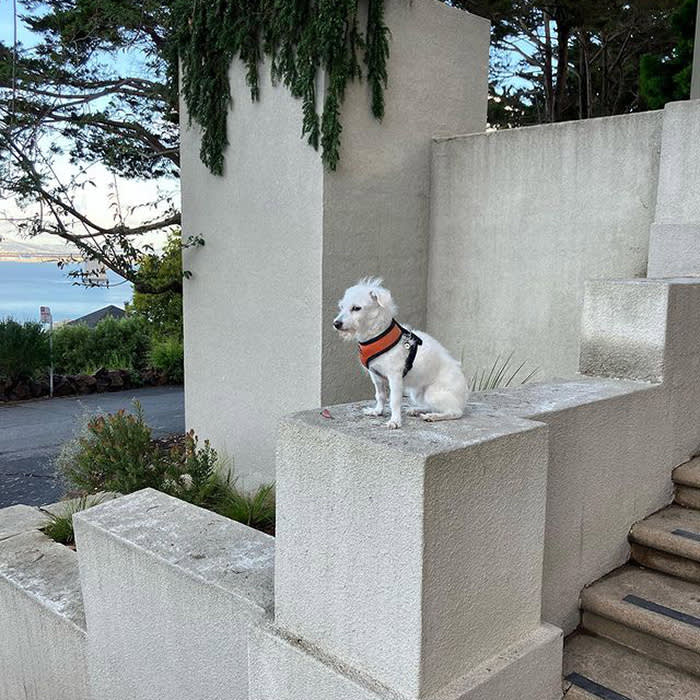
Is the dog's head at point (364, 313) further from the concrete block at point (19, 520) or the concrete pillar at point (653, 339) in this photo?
the concrete block at point (19, 520)

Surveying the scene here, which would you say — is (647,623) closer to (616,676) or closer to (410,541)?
(616,676)

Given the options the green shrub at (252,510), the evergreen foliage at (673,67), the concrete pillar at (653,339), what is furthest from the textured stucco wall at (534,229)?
the evergreen foliage at (673,67)

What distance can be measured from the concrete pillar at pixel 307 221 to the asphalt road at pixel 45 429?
1575 millimetres

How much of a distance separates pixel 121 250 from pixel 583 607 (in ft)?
20.8

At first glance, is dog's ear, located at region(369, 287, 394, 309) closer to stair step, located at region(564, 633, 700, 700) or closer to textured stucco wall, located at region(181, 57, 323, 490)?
stair step, located at region(564, 633, 700, 700)

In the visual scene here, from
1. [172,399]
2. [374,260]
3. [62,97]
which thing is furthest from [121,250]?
[172,399]

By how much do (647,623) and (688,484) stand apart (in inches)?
32.9

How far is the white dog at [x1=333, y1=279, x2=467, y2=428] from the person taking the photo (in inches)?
82.9

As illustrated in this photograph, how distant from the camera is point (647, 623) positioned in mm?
2412

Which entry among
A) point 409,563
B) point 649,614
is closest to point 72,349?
point 649,614

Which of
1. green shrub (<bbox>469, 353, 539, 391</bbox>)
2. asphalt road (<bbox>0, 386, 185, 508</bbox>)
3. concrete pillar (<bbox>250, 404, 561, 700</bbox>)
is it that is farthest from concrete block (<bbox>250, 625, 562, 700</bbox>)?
asphalt road (<bbox>0, 386, 185, 508</bbox>)

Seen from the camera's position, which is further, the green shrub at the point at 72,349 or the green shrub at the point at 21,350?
the green shrub at the point at 72,349

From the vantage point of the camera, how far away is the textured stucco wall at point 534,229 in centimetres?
491

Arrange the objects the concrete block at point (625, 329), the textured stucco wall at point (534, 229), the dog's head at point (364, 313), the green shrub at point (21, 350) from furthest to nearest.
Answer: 1. the green shrub at point (21, 350)
2. the textured stucco wall at point (534, 229)
3. the concrete block at point (625, 329)
4. the dog's head at point (364, 313)
